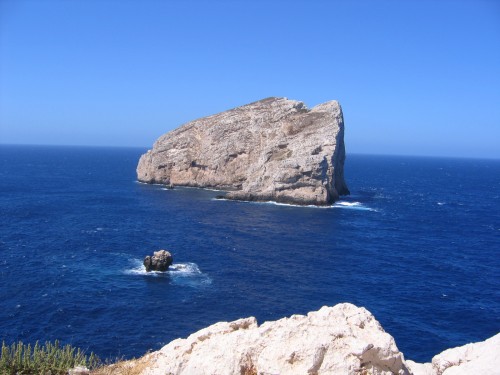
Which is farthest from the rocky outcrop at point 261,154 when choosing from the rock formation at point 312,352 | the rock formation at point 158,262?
the rock formation at point 312,352

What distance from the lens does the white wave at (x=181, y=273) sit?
184 feet

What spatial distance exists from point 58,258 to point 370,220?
60125 mm

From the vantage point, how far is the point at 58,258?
63.6 meters

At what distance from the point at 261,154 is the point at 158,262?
215 ft

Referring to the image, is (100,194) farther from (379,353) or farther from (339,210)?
(379,353)

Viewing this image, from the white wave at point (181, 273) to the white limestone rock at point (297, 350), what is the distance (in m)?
39.8

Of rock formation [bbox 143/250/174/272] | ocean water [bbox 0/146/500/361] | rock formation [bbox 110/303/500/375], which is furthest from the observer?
rock formation [bbox 143/250/174/272]

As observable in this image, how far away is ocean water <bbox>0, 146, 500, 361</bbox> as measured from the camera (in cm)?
4456

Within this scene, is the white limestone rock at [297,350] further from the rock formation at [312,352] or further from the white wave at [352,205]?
the white wave at [352,205]

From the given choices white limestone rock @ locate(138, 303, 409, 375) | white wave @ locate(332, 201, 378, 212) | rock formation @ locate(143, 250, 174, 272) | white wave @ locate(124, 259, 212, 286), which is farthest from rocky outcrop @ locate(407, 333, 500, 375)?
white wave @ locate(332, 201, 378, 212)

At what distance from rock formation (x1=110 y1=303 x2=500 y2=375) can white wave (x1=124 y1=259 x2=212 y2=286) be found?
130 ft

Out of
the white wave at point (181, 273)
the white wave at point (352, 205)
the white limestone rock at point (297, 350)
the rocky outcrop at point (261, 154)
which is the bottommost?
the white wave at point (181, 273)

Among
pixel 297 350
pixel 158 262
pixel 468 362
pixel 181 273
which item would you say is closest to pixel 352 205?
pixel 181 273

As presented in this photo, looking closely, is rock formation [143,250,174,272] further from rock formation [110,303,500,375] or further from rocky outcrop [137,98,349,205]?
rocky outcrop [137,98,349,205]
